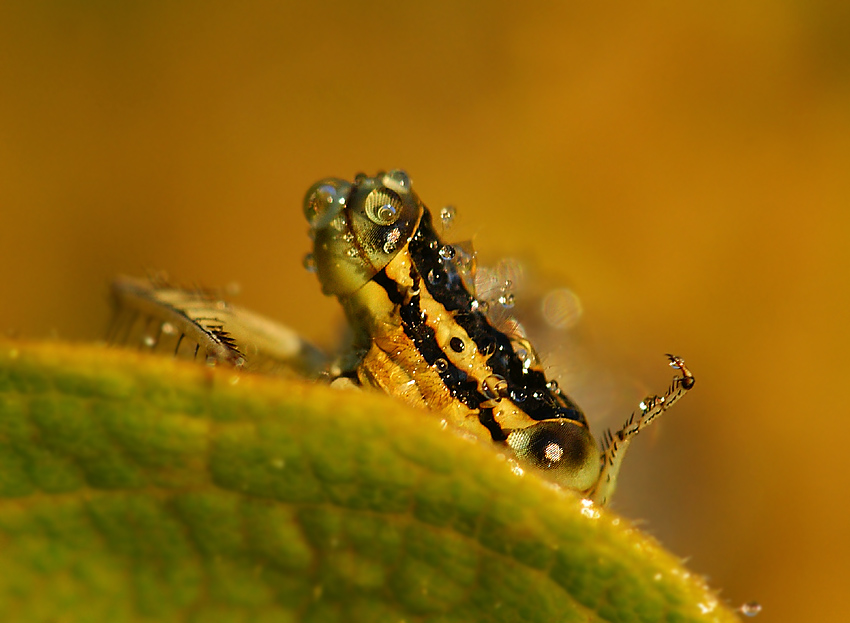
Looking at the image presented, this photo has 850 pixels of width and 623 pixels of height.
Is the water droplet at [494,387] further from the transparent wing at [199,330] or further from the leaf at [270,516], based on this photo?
the leaf at [270,516]

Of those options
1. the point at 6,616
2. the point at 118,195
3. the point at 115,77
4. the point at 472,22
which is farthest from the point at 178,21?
the point at 6,616

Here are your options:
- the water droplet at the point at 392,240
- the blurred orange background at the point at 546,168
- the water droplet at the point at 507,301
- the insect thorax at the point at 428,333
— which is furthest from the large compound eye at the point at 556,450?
the blurred orange background at the point at 546,168

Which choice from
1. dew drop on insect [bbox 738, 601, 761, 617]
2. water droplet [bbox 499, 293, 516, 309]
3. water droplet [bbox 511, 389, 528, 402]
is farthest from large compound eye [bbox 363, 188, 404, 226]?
dew drop on insect [bbox 738, 601, 761, 617]

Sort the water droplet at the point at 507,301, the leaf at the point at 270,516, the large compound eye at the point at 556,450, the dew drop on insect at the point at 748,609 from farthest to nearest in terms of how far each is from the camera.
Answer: the water droplet at the point at 507,301
the large compound eye at the point at 556,450
the dew drop on insect at the point at 748,609
the leaf at the point at 270,516

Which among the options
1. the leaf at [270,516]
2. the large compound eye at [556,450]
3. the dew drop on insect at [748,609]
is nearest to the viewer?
the leaf at [270,516]

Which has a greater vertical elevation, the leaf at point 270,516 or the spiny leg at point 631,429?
the spiny leg at point 631,429

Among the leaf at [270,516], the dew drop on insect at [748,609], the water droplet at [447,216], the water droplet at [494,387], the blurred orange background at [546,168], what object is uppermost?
the blurred orange background at [546,168]
